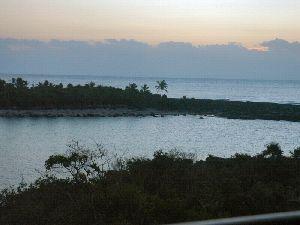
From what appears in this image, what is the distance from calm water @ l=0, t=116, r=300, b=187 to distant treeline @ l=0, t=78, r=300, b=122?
1040 cm

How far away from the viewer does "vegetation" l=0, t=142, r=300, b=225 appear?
12.2m

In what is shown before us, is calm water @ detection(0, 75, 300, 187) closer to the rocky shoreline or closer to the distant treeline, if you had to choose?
the rocky shoreline

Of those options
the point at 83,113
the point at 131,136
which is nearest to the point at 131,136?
the point at 131,136

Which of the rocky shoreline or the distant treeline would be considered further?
the distant treeline

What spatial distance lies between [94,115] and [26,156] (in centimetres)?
4012

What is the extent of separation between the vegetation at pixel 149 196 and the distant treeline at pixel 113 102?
2512 inches

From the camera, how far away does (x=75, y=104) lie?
83.6m

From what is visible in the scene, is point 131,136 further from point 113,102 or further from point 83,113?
point 113,102

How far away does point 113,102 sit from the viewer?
86.4 m

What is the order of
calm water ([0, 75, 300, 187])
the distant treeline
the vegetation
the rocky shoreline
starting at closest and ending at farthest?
the vegetation → calm water ([0, 75, 300, 187]) → the rocky shoreline → the distant treeline

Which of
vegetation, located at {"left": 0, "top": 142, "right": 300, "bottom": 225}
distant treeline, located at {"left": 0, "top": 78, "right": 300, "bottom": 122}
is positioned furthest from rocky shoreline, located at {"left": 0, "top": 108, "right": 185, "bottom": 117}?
vegetation, located at {"left": 0, "top": 142, "right": 300, "bottom": 225}

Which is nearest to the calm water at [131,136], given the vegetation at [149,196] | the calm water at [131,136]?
the calm water at [131,136]

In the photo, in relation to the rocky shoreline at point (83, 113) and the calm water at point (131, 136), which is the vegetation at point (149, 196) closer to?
the calm water at point (131, 136)

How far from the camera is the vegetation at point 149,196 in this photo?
1225 centimetres
